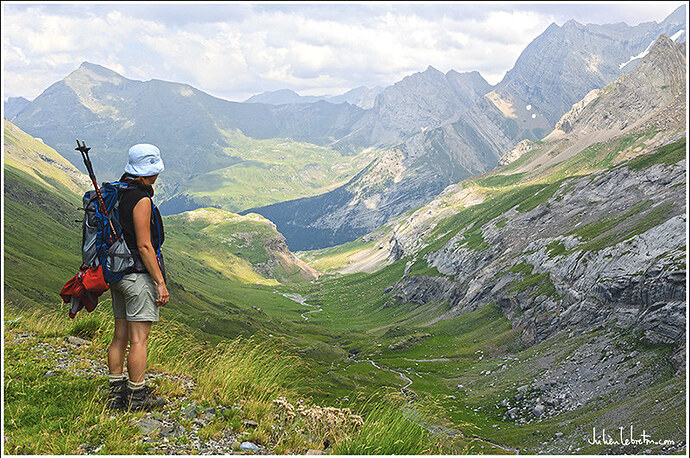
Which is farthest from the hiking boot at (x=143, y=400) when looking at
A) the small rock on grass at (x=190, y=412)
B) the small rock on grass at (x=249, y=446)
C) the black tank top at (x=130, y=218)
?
the black tank top at (x=130, y=218)

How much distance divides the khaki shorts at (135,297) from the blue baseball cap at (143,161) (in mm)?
2494

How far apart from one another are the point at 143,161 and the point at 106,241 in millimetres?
2127

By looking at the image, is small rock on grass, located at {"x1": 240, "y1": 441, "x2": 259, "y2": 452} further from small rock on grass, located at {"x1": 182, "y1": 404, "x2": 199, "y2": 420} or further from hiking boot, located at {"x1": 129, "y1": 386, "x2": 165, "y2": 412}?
hiking boot, located at {"x1": 129, "y1": 386, "x2": 165, "y2": 412}

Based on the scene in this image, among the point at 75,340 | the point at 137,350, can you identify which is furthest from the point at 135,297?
the point at 75,340

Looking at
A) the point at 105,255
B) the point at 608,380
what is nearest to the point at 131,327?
the point at 105,255

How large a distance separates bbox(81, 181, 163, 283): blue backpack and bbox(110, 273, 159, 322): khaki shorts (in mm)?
241

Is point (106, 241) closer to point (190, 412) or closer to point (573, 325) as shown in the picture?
point (190, 412)

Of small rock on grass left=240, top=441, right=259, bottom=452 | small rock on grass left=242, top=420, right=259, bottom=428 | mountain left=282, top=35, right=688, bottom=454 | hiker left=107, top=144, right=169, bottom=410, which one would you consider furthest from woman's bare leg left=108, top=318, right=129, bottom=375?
mountain left=282, top=35, right=688, bottom=454

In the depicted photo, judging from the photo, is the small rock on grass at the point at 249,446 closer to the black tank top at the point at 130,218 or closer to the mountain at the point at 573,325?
the black tank top at the point at 130,218

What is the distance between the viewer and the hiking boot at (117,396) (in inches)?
410

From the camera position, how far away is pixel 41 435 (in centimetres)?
887

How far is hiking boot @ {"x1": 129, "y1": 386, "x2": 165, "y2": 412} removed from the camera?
10.5 m

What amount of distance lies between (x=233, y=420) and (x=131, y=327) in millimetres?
3314

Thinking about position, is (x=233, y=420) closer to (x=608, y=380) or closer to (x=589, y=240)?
(x=608, y=380)
